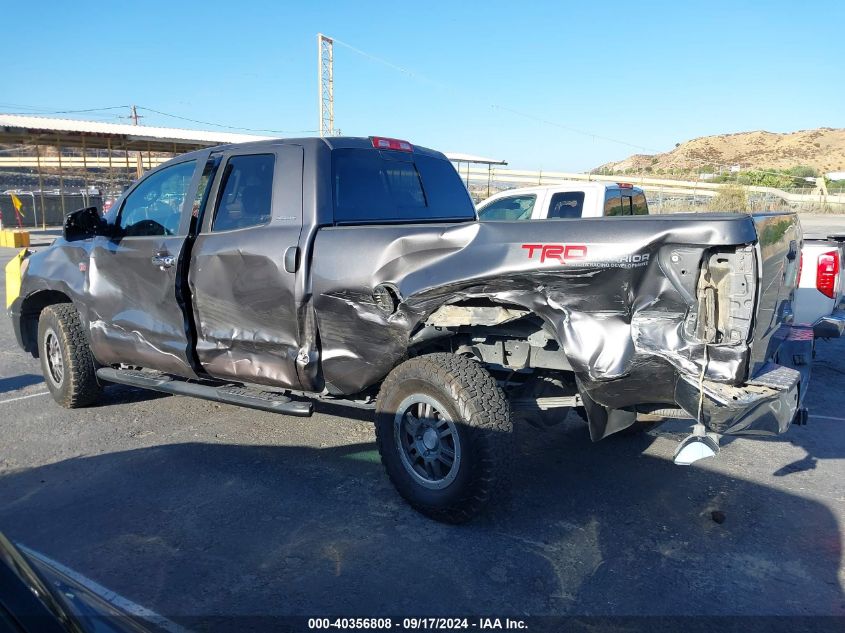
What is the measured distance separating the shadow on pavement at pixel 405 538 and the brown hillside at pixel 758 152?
83900 millimetres

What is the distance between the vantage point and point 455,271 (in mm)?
3615

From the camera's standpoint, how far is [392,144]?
Result: 16.4 ft

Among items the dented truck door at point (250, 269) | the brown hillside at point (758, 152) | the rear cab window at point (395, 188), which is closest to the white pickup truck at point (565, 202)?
the rear cab window at point (395, 188)

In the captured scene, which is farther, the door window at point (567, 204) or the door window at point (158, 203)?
the door window at point (567, 204)

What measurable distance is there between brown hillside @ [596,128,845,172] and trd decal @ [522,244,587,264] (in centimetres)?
8461

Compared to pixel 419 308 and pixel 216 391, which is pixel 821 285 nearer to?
pixel 419 308

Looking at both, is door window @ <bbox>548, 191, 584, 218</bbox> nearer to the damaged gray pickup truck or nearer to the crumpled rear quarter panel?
the damaged gray pickup truck

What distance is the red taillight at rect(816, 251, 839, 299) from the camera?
5.94m

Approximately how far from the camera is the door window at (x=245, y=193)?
4.54 metres

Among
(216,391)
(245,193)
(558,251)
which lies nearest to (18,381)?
(216,391)

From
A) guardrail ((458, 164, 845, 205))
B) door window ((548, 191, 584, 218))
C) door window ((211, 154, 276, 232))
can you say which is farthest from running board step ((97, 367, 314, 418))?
guardrail ((458, 164, 845, 205))

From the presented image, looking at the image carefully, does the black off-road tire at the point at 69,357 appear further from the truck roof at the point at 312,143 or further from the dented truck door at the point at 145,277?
the truck roof at the point at 312,143

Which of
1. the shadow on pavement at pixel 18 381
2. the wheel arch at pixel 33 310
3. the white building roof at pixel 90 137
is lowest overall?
the shadow on pavement at pixel 18 381

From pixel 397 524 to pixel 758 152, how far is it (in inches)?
3914
